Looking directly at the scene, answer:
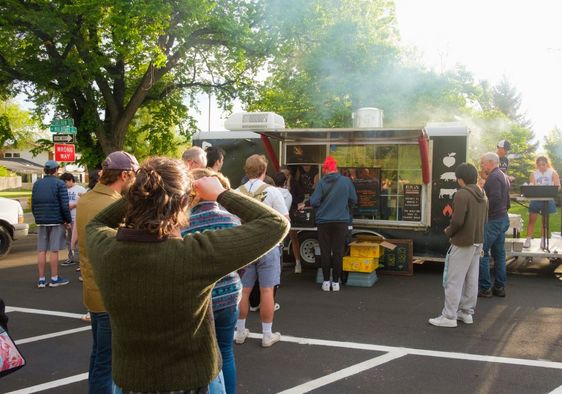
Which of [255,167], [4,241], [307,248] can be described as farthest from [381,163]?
[4,241]

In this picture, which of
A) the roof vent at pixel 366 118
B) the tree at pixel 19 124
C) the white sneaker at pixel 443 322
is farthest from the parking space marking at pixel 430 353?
the tree at pixel 19 124

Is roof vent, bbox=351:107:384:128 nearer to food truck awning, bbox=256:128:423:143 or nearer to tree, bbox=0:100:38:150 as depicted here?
food truck awning, bbox=256:128:423:143

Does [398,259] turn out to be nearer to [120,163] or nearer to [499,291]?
[499,291]

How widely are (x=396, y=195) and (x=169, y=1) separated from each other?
897cm

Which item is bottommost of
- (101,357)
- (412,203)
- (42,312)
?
(42,312)

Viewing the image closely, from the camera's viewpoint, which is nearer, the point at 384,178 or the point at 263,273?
the point at 263,273

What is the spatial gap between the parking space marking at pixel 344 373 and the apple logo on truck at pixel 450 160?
455cm

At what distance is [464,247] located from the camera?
5539 millimetres

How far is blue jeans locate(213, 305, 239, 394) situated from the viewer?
2840 millimetres

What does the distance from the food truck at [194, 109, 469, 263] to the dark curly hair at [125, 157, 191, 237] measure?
20.8 feet

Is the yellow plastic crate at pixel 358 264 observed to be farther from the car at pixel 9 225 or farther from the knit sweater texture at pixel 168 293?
the car at pixel 9 225

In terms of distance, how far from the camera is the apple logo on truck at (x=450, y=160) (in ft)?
27.8

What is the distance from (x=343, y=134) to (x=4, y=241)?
7.73 meters

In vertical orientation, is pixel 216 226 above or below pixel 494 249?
above
